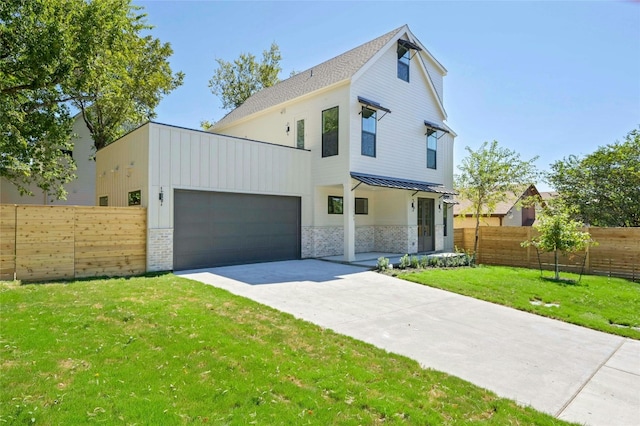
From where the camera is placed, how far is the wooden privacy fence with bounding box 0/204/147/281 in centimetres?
845

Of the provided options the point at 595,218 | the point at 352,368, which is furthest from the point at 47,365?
the point at 595,218

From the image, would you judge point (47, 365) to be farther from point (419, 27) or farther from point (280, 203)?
point (419, 27)

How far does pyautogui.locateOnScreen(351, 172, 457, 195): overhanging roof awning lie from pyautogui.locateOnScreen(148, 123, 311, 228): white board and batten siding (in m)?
2.55

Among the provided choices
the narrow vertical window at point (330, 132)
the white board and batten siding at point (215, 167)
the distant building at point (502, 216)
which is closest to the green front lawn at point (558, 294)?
the narrow vertical window at point (330, 132)

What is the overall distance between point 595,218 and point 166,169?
821 inches

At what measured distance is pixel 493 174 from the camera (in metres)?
16.3

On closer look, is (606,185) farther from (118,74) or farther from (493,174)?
(118,74)

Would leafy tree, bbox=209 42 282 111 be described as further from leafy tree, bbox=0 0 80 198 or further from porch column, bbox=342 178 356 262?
porch column, bbox=342 178 356 262

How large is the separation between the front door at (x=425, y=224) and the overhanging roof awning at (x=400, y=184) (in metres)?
0.86

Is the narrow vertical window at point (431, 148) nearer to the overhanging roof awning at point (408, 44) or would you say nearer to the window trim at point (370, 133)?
the overhanging roof awning at point (408, 44)

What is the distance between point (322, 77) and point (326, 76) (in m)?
0.30

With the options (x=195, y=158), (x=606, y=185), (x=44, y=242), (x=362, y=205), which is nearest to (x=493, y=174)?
(x=362, y=205)

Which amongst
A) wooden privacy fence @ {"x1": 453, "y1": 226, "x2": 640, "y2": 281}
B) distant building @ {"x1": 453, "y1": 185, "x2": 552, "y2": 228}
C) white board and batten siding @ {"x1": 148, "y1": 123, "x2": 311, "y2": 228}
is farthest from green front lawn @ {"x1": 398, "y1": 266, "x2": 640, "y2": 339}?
distant building @ {"x1": 453, "y1": 185, "x2": 552, "y2": 228}

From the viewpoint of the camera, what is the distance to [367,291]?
8.58 m
